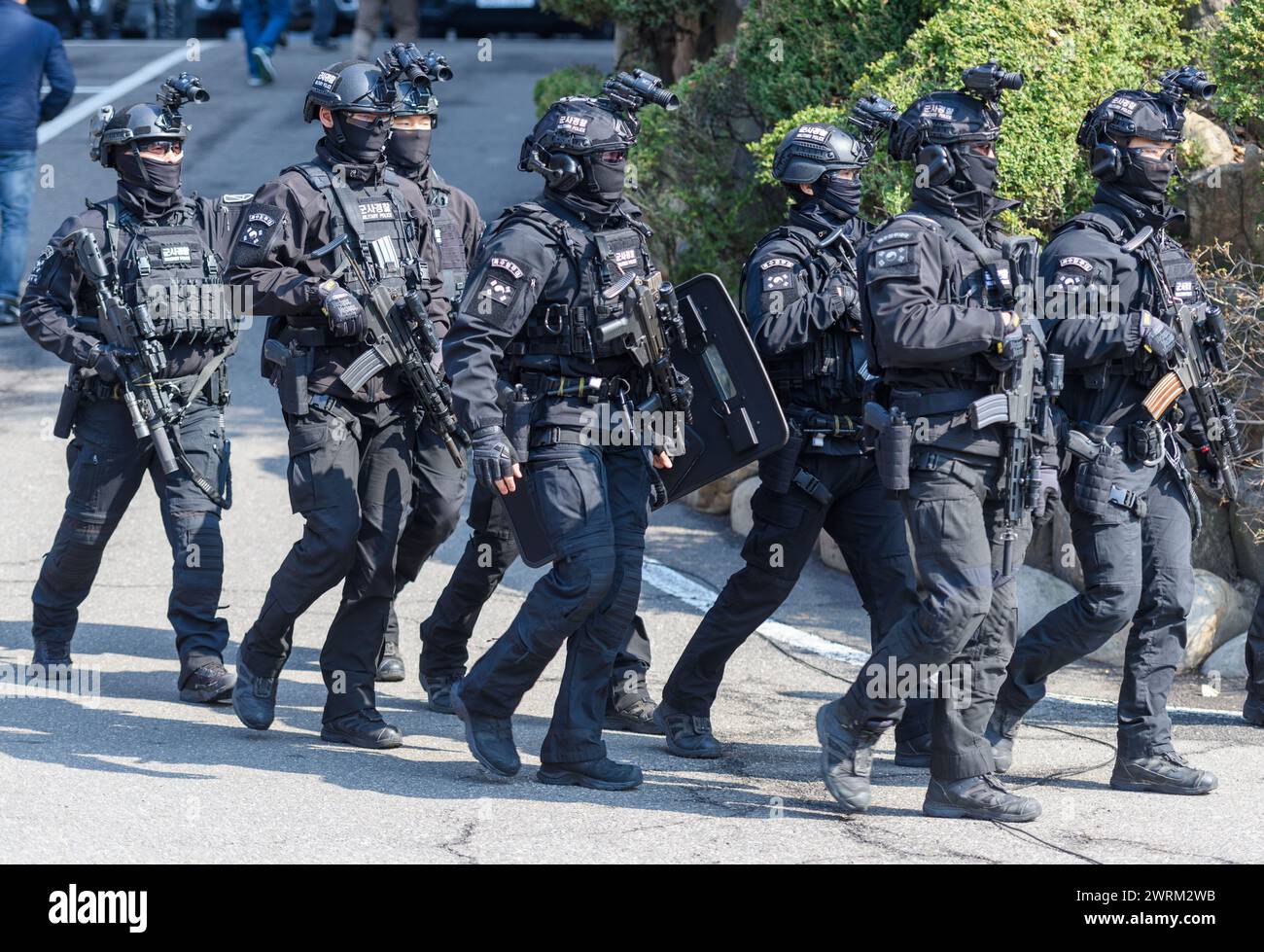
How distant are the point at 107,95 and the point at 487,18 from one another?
213 inches

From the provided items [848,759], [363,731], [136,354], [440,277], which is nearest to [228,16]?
[136,354]

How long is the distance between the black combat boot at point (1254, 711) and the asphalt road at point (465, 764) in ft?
0.15

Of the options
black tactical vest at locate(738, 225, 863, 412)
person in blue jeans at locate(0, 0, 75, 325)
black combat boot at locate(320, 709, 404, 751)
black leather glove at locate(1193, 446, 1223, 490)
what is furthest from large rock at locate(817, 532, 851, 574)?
person in blue jeans at locate(0, 0, 75, 325)

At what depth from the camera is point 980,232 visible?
18.2 ft

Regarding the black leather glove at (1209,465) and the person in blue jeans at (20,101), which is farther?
the person in blue jeans at (20,101)

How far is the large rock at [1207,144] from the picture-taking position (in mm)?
8359

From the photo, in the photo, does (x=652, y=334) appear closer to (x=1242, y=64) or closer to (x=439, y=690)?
(x=439, y=690)

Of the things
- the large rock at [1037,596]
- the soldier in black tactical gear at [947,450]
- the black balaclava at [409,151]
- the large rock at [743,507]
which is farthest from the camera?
the large rock at [743,507]

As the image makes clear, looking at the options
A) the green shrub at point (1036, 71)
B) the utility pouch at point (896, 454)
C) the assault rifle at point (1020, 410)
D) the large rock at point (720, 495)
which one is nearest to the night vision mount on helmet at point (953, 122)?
the assault rifle at point (1020, 410)

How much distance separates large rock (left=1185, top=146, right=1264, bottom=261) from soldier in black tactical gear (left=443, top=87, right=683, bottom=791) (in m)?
3.52

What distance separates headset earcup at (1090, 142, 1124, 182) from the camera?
5875 millimetres

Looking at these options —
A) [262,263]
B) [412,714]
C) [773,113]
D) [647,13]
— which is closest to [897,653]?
[412,714]

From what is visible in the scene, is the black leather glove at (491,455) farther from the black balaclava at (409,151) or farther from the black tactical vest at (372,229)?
the black balaclava at (409,151)

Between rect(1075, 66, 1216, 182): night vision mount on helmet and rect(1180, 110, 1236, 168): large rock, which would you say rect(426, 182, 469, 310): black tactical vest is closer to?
rect(1075, 66, 1216, 182): night vision mount on helmet
